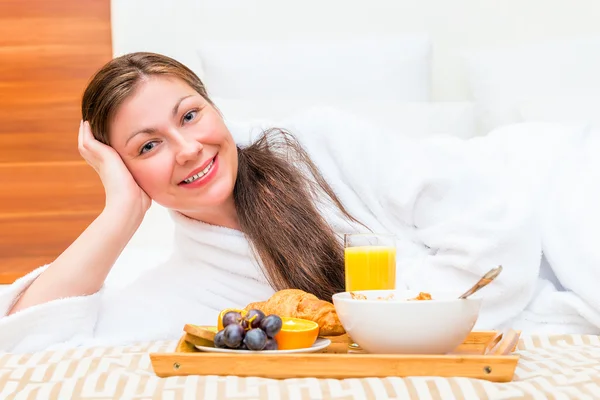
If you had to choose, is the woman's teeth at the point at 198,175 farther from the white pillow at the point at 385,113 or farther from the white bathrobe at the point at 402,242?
the white pillow at the point at 385,113

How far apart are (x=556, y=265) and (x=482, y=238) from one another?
0.63ft

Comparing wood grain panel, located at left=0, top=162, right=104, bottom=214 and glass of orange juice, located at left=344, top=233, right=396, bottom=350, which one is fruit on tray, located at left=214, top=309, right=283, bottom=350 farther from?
wood grain panel, located at left=0, top=162, right=104, bottom=214

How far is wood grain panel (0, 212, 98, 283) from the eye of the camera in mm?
3330

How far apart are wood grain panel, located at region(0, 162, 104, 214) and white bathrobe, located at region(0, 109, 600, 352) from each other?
1.37 metres

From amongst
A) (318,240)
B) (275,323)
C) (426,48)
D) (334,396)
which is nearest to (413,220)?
(318,240)

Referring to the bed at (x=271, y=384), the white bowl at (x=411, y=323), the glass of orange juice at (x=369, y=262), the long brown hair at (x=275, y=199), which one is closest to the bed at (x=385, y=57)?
the long brown hair at (x=275, y=199)

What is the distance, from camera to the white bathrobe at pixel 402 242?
1671 mm

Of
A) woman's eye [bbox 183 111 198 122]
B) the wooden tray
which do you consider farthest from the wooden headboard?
the wooden tray

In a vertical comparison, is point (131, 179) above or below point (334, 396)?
above

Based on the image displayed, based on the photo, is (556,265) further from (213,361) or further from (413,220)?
(213,361)

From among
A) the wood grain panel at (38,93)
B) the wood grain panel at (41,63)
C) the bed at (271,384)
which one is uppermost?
the wood grain panel at (41,63)

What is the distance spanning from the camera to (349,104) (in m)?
2.63

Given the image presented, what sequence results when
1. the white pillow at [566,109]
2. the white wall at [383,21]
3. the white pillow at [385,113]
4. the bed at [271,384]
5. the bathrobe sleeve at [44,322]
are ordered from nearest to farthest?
1. the bed at [271,384]
2. the bathrobe sleeve at [44,322]
3. the white pillow at [566,109]
4. the white pillow at [385,113]
5. the white wall at [383,21]

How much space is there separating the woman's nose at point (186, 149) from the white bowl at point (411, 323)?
632 millimetres
